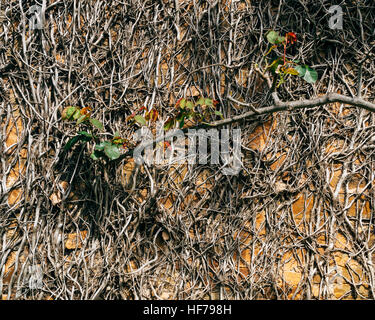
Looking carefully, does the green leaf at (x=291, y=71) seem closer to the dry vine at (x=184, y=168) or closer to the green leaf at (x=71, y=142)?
the dry vine at (x=184, y=168)

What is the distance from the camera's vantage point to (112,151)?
1918 mm

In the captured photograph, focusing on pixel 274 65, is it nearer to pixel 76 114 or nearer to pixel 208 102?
pixel 208 102

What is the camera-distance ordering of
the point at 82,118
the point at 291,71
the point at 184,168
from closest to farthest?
1. the point at 291,71
2. the point at 82,118
3. the point at 184,168

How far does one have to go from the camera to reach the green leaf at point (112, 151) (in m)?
1.90

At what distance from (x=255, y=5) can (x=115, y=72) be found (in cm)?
97

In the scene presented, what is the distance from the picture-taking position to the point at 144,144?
201 centimetres

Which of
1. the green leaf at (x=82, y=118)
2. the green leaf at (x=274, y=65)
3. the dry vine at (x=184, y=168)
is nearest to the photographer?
the green leaf at (x=274, y=65)

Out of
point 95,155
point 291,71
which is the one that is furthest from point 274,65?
point 95,155

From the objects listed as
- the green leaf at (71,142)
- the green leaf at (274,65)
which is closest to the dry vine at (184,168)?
the green leaf at (71,142)

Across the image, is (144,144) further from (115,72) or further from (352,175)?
(352,175)

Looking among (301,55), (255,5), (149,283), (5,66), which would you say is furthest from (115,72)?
(149,283)

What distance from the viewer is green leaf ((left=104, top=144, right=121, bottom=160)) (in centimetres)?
190

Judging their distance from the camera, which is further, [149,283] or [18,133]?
[18,133]

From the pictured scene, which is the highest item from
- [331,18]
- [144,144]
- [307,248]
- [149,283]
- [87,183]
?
[331,18]
